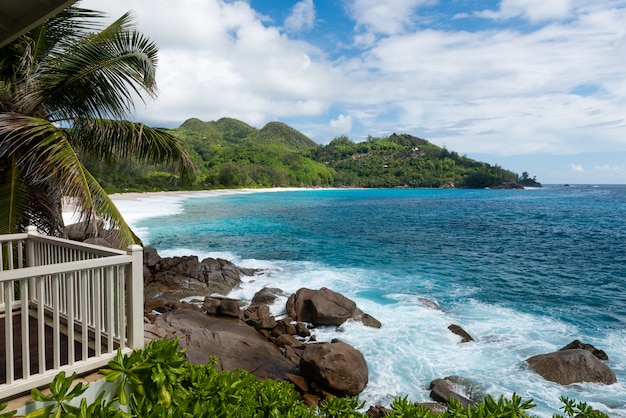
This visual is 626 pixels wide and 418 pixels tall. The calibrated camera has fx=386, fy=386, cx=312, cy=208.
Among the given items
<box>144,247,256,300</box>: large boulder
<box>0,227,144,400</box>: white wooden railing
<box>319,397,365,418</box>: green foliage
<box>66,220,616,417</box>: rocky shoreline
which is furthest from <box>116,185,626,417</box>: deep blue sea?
<box>0,227,144,400</box>: white wooden railing

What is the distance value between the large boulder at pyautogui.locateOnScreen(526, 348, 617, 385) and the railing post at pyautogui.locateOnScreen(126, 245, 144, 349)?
27.9 feet

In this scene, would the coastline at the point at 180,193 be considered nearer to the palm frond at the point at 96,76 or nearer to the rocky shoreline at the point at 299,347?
the rocky shoreline at the point at 299,347

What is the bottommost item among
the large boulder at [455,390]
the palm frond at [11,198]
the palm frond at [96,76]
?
the large boulder at [455,390]

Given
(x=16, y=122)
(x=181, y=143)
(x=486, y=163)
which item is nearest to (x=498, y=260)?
(x=181, y=143)

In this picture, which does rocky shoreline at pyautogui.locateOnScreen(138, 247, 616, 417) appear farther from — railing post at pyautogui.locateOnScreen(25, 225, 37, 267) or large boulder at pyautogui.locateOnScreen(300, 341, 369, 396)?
railing post at pyautogui.locateOnScreen(25, 225, 37, 267)

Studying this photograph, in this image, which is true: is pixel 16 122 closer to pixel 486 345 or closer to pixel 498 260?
pixel 486 345

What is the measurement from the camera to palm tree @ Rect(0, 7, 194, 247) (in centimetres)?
630

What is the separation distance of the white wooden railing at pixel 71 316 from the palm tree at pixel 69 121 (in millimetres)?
1785

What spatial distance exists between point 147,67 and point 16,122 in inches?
88.8

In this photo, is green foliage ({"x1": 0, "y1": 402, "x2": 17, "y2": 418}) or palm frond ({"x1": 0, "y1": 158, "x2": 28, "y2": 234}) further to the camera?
palm frond ({"x1": 0, "y1": 158, "x2": 28, "y2": 234})

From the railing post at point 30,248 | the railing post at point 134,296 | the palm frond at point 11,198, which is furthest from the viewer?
the palm frond at point 11,198

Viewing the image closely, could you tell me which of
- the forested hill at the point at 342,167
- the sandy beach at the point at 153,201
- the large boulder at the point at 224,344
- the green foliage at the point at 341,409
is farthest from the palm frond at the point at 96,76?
the forested hill at the point at 342,167

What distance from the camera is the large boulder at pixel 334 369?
7.11 meters

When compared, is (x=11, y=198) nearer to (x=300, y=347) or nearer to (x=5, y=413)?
(x=5, y=413)
